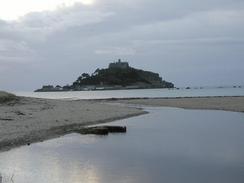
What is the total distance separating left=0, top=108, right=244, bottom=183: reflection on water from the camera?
834 inches

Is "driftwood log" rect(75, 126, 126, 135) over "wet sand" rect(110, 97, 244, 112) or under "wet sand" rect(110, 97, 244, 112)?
under

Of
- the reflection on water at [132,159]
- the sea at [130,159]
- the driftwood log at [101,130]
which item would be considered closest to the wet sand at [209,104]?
the driftwood log at [101,130]

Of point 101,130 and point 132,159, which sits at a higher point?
point 101,130

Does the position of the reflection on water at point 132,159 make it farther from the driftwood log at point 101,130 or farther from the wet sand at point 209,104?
the wet sand at point 209,104

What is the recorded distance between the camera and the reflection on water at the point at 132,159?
69.5 ft

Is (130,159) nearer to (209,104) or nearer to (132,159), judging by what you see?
(132,159)

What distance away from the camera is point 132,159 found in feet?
85.9

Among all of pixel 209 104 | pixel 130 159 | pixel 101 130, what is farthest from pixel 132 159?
pixel 209 104

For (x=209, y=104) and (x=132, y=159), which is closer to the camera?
(x=132, y=159)

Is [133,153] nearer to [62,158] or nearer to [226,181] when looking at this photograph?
[62,158]

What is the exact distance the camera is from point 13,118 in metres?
42.2

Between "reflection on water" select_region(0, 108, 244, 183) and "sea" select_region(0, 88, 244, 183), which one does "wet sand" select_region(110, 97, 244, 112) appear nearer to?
"sea" select_region(0, 88, 244, 183)

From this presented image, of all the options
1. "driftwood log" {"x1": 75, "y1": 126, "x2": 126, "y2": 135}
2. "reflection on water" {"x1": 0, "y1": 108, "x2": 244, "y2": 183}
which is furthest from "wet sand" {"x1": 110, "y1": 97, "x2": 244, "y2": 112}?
"reflection on water" {"x1": 0, "y1": 108, "x2": 244, "y2": 183}

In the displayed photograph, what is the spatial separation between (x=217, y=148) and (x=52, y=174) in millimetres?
13352
